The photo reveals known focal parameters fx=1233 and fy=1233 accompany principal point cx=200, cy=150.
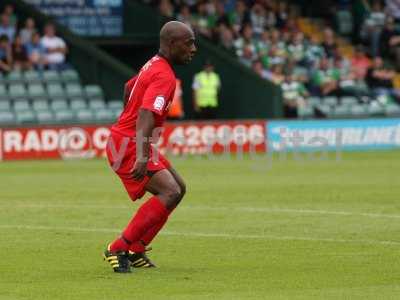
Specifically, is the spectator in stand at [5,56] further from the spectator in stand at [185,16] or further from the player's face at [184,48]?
the player's face at [184,48]

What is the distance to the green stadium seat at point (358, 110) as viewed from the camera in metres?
31.8

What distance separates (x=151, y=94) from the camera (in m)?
9.85

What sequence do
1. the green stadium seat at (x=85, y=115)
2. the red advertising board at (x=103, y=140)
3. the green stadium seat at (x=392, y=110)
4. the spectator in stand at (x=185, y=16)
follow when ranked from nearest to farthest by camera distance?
the red advertising board at (x=103, y=140), the green stadium seat at (x=85, y=115), the green stadium seat at (x=392, y=110), the spectator in stand at (x=185, y=16)

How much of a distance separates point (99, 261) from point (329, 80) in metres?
22.8

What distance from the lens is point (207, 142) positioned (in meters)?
28.9

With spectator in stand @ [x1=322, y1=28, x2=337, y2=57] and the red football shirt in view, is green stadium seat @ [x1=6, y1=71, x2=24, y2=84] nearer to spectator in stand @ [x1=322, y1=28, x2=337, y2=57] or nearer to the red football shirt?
spectator in stand @ [x1=322, y1=28, x2=337, y2=57]

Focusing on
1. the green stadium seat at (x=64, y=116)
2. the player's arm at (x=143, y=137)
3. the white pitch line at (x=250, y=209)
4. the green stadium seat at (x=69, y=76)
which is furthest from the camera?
the green stadium seat at (x=69, y=76)

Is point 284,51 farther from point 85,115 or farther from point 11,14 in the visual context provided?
point 11,14

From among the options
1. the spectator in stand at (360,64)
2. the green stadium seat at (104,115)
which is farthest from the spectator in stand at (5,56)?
the spectator in stand at (360,64)

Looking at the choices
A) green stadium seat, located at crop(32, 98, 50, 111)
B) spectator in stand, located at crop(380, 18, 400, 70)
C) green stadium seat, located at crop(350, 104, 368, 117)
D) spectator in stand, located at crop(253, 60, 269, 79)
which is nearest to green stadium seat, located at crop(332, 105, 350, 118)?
green stadium seat, located at crop(350, 104, 368, 117)

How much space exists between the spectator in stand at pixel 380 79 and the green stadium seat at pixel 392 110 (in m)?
1.15

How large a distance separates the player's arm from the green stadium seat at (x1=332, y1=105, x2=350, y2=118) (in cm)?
2200

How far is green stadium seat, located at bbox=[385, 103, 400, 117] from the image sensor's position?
1255 inches

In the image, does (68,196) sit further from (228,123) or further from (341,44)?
(341,44)
